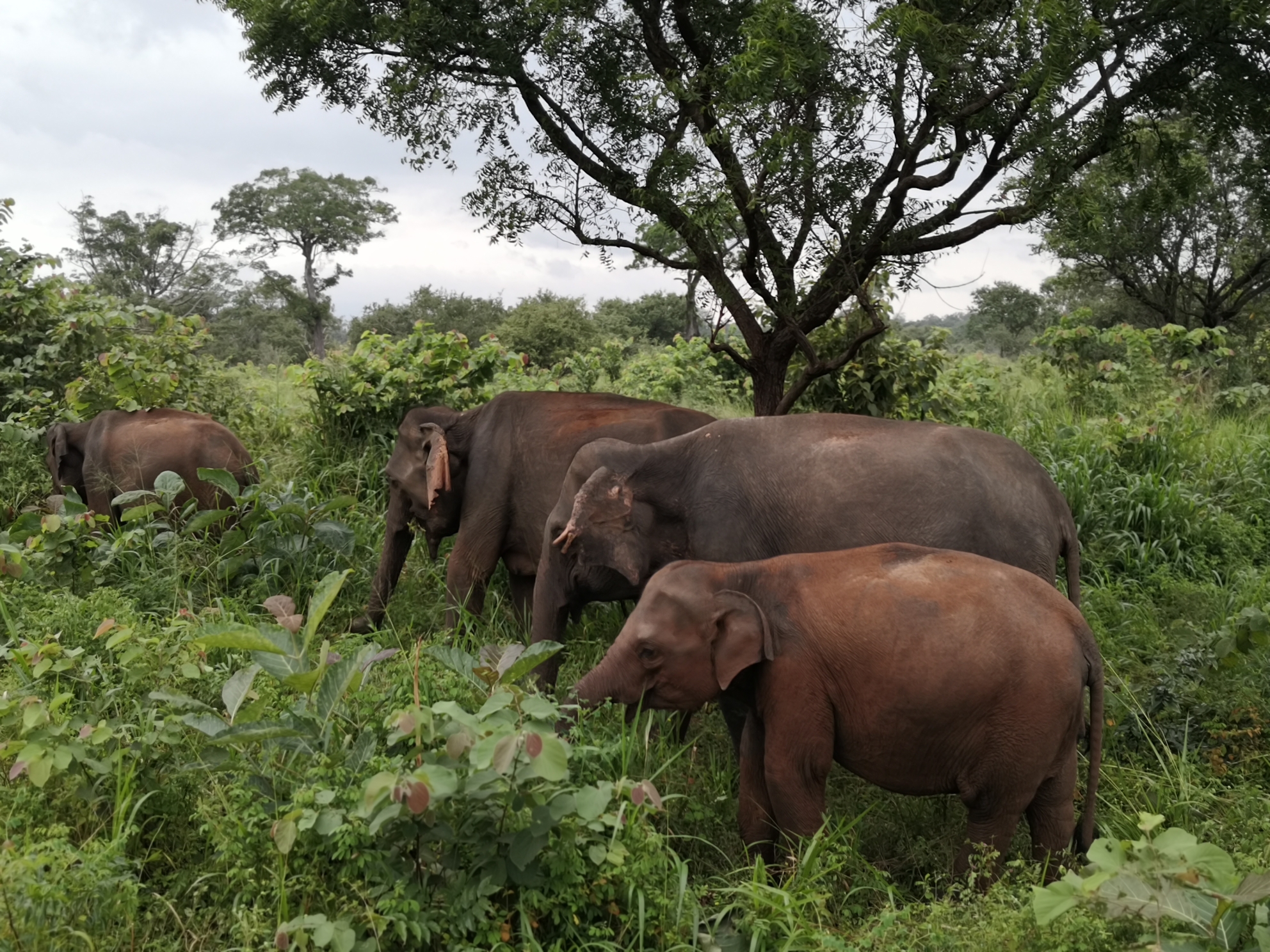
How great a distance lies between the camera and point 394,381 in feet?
28.0

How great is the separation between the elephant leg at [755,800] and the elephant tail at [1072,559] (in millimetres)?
1685

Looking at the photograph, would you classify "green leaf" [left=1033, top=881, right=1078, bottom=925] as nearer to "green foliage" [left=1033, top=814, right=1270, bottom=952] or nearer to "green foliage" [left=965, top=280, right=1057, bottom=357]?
"green foliage" [left=1033, top=814, right=1270, bottom=952]

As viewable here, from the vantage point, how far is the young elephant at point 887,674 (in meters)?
3.71

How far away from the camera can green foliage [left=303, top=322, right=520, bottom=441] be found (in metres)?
8.50

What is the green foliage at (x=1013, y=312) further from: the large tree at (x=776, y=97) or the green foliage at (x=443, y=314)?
the large tree at (x=776, y=97)

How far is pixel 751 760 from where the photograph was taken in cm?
411

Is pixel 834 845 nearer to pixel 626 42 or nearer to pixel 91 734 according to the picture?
pixel 91 734

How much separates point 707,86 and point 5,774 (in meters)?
4.70

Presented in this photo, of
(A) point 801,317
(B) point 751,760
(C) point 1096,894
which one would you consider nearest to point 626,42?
(A) point 801,317

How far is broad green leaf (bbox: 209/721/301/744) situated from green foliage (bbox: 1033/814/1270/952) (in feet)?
7.06

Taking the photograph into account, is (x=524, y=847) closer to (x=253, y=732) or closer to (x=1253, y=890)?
(x=253, y=732)

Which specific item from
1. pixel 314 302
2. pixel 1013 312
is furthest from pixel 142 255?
pixel 1013 312

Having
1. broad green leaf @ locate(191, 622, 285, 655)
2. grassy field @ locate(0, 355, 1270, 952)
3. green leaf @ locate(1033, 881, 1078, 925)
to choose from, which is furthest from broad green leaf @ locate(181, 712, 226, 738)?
green leaf @ locate(1033, 881, 1078, 925)

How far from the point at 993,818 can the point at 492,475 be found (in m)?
3.36
